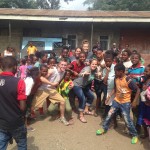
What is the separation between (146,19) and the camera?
11.7 m

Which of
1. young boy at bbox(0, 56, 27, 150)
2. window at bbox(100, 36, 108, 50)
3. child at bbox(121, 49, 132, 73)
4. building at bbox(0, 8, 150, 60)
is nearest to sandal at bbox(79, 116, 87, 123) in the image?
child at bbox(121, 49, 132, 73)

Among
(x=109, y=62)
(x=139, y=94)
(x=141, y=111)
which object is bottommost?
(x=141, y=111)

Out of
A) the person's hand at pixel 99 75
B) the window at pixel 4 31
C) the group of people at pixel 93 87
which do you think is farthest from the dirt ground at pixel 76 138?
the window at pixel 4 31

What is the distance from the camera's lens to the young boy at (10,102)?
2785 millimetres

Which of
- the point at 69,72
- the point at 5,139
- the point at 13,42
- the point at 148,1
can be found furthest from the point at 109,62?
the point at 148,1

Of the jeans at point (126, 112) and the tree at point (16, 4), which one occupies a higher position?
the tree at point (16, 4)

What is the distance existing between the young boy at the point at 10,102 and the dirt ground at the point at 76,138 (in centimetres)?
127

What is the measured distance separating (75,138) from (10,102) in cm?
202

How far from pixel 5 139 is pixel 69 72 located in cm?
258

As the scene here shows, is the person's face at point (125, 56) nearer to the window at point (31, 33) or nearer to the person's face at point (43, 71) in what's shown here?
the person's face at point (43, 71)

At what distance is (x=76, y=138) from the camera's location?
444cm

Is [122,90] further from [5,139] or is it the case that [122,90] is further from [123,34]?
[123,34]

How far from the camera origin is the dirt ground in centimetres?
413

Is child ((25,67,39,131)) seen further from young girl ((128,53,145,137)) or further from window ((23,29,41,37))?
window ((23,29,41,37))
